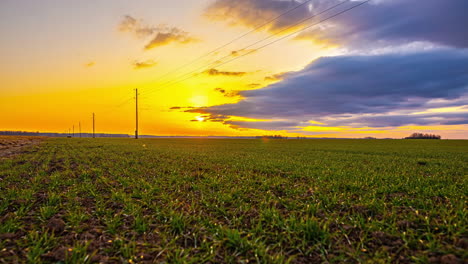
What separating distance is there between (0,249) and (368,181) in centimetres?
1123

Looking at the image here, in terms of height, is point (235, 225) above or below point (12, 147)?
below

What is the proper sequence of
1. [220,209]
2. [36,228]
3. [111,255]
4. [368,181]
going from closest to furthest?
[111,255] → [36,228] → [220,209] → [368,181]

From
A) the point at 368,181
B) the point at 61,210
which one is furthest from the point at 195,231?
the point at 368,181

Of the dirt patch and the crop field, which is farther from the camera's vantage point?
the dirt patch

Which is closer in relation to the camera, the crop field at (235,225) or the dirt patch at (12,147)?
the crop field at (235,225)

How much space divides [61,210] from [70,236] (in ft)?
6.61

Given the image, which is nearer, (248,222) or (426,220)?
(426,220)

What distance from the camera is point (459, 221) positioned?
15.9 ft

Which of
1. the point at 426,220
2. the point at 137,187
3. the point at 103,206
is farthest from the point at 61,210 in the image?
the point at 426,220

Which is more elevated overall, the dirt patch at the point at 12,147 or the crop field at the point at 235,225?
the dirt patch at the point at 12,147

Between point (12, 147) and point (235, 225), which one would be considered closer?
point (235, 225)

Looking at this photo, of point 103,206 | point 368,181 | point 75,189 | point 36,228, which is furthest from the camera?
point 368,181

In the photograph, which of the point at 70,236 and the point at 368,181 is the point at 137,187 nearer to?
the point at 70,236

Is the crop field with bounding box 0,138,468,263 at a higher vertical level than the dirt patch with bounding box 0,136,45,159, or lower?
lower
